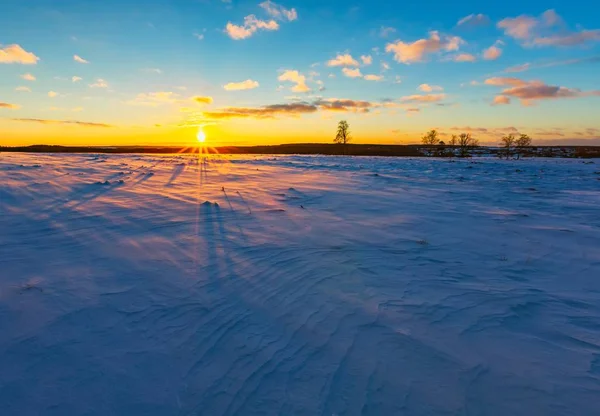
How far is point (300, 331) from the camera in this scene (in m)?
3.25

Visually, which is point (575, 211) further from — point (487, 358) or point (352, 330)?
point (352, 330)

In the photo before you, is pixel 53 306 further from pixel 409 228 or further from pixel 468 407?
pixel 409 228

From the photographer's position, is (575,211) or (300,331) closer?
(300,331)

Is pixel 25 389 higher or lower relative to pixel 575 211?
lower

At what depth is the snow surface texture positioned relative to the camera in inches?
96.9

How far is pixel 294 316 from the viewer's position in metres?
3.51

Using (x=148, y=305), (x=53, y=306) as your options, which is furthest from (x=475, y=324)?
(x=53, y=306)

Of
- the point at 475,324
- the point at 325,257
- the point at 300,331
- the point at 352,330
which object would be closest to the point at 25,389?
the point at 300,331

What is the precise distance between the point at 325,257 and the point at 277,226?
6.76 ft

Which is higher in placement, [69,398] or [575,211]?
[575,211]

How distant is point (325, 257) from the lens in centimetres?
518

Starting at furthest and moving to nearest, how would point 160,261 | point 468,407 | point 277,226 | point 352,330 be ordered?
point 277,226 < point 160,261 < point 352,330 < point 468,407

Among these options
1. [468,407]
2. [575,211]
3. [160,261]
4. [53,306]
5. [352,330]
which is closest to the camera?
[468,407]

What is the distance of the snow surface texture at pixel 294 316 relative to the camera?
2.46 metres
